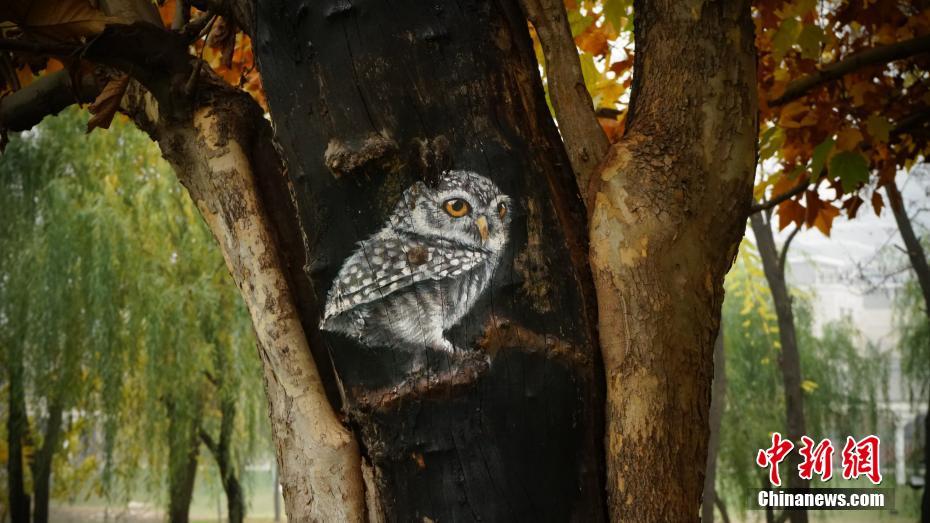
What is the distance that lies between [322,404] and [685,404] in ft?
1.83

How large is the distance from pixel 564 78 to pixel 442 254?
0.47 m

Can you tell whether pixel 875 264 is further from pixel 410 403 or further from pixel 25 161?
pixel 410 403

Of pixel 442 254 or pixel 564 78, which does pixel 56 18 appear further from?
pixel 564 78

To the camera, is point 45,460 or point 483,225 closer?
point 483,225

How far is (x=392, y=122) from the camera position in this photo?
115cm

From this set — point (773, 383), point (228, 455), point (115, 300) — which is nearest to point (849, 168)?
point (115, 300)

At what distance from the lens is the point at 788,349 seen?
22.4 ft

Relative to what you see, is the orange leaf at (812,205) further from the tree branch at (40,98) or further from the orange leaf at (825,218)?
the tree branch at (40,98)

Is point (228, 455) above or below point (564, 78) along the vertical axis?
below

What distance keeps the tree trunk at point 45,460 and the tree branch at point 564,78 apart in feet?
22.2

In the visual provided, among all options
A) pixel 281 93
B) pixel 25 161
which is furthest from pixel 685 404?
pixel 25 161

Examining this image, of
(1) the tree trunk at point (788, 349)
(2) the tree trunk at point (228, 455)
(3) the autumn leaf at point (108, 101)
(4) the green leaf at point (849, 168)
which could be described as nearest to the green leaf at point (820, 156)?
(4) the green leaf at point (849, 168)

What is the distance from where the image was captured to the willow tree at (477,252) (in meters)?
1.10

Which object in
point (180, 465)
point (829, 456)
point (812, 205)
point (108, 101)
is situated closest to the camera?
point (108, 101)
